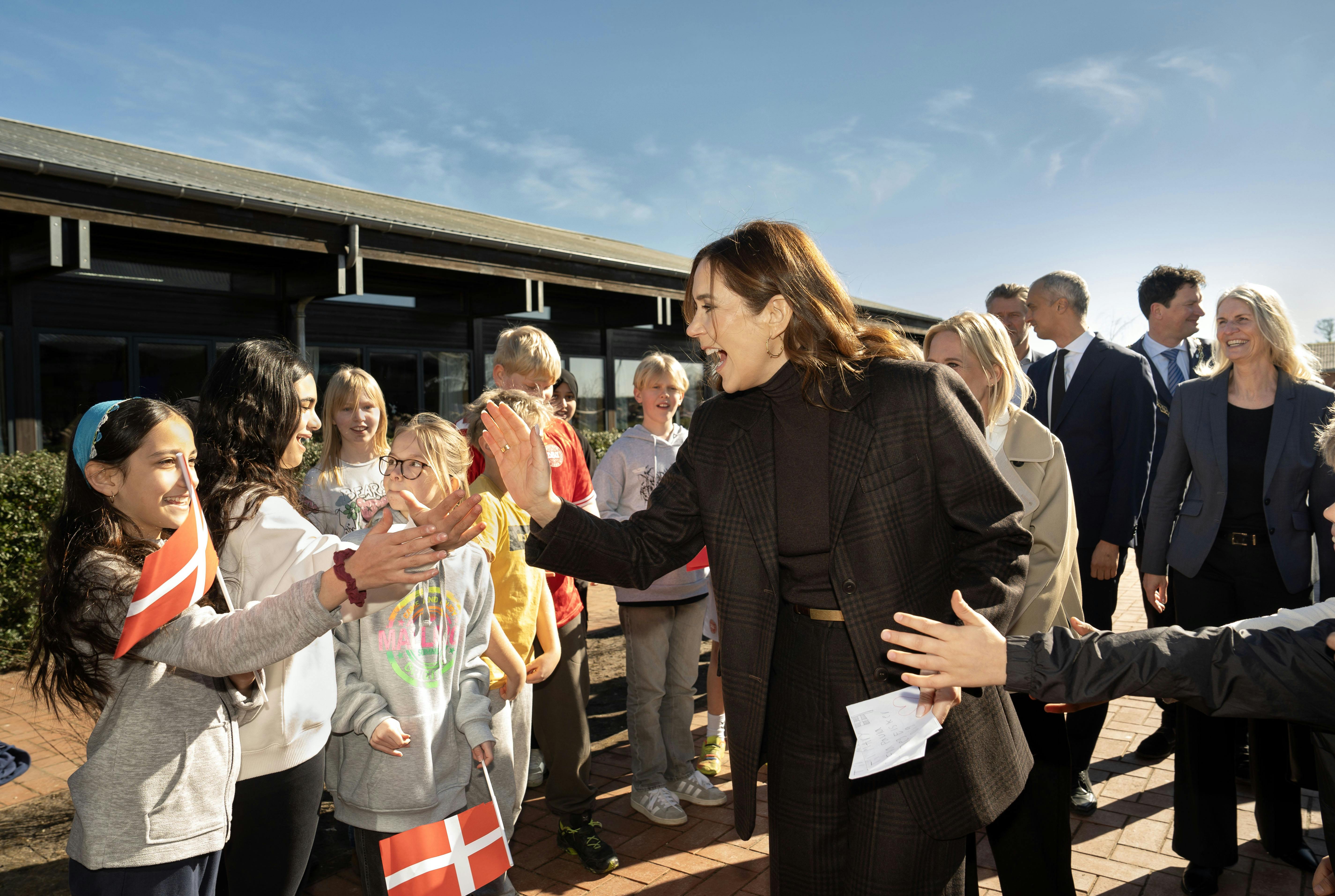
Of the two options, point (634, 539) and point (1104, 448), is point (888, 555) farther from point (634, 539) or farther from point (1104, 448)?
point (1104, 448)

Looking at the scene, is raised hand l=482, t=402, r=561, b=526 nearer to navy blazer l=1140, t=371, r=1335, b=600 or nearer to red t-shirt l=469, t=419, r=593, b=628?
red t-shirt l=469, t=419, r=593, b=628

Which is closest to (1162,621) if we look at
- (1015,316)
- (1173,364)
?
(1173,364)

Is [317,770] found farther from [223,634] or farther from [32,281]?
[32,281]

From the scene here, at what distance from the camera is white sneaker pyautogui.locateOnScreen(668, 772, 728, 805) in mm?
3908

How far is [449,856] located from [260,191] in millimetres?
11115

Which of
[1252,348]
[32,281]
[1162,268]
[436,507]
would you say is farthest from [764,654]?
[32,281]

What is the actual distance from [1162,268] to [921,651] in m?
4.84

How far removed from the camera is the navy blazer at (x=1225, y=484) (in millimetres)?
3439

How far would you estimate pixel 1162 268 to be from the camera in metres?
5.34

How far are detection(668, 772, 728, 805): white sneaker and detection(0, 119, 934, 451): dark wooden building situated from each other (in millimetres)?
7855

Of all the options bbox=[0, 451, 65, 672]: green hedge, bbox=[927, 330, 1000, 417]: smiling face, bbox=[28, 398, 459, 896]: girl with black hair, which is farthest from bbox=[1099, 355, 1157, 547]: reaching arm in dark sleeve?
bbox=[0, 451, 65, 672]: green hedge

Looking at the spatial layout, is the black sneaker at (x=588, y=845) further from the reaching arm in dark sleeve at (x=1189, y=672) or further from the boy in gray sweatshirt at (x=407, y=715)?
the reaching arm in dark sleeve at (x=1189, y=672)

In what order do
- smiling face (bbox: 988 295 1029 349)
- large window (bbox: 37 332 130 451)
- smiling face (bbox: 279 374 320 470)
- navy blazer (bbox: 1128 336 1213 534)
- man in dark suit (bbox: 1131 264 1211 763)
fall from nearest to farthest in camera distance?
smiling face (bbox: 279 374 320 470), navy blazer (bbox: 1128 336 1213 534), man in dark suit (bbox: 1131 264 1211 763), smiling face (bbox: 988 295 1029 349), large window (bbox: 37 332 130 451)

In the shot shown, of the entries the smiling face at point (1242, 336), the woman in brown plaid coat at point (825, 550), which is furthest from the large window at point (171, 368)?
the smiling face at point (1242, 336)
